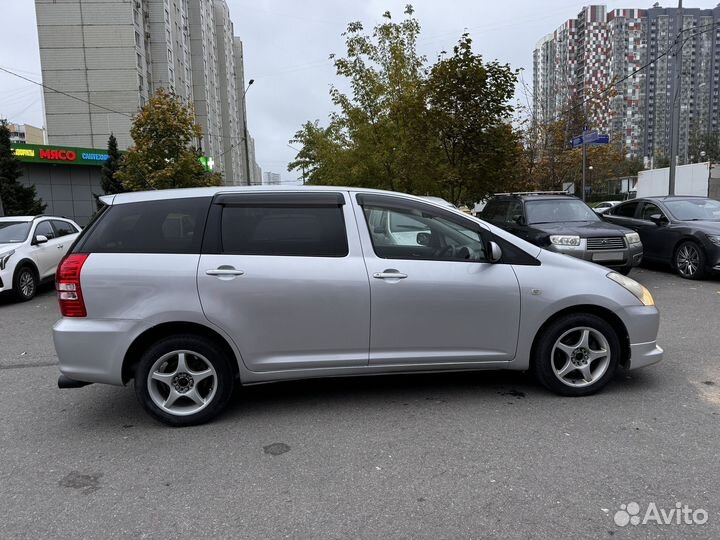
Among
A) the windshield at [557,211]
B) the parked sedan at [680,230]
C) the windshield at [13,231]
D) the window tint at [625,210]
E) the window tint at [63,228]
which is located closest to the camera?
the parked sedan at [680,230]

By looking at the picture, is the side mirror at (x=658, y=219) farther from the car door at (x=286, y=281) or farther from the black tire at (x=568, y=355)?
the car door at (x=286, y=281)

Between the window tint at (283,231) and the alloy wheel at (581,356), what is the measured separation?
6.31 feet

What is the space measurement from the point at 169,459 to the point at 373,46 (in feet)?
60.4

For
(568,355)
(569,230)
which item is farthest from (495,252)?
(569,230)

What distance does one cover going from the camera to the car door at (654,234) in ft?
35.2

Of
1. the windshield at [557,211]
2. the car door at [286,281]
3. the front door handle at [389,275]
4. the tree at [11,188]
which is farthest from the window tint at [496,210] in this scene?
the tree at [11,188]

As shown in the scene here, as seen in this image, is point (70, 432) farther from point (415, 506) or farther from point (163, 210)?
point (415, 506)

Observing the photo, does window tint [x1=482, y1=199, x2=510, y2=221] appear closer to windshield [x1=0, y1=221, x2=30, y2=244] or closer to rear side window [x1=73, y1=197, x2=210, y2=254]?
rear side window [x1=73, y1=197, x2=210, y2=254]

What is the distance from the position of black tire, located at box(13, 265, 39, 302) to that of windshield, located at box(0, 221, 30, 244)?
0.67 meters

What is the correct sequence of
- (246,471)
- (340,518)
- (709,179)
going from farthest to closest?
(709,179)
(246,471)
(340,518)

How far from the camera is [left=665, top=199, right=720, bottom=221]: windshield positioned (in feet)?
35.1

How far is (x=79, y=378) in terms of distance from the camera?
13.0 ft

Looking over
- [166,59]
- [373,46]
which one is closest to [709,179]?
[373,46]

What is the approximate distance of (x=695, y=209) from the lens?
10.9 m
